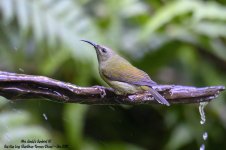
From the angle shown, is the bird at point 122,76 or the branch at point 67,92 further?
the bird at point 122,76

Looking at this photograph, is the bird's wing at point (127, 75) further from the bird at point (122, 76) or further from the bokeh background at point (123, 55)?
the bokeh background at point (123, 55)

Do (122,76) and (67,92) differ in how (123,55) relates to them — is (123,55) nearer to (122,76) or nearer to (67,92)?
(122,76)

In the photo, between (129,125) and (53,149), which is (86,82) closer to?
(129,125)

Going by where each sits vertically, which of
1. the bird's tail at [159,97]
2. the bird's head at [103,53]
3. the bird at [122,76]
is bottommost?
the bird's tail at [159,97]

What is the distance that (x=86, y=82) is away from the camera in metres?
4.55

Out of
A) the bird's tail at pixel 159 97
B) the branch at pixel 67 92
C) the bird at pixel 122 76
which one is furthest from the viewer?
the bird at pixel 122 76

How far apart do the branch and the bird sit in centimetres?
18

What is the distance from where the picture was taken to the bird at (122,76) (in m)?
2.81

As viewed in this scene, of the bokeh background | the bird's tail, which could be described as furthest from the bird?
the bokeh background

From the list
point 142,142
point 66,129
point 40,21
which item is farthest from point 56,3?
point 142,142

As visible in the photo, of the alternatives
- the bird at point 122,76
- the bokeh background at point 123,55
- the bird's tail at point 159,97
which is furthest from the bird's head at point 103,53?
the bokeh background at point 123,55

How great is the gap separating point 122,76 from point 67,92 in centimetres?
79

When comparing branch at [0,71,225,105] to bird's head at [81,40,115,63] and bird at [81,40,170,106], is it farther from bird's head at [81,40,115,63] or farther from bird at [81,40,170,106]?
bird's head at [81,40,115,63]

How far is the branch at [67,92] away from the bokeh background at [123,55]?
1.99m
